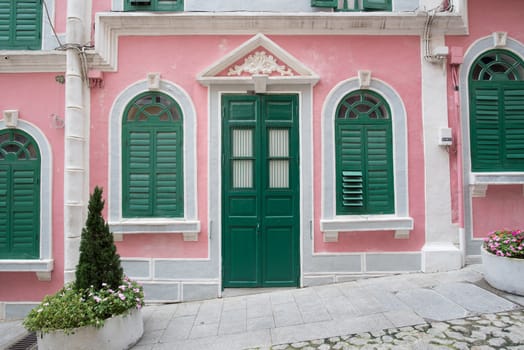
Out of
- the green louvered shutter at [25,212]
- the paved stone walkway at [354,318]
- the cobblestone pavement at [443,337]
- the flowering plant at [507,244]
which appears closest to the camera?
the cobblestone pavement at [443,337]

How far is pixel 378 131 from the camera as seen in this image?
5.56 m

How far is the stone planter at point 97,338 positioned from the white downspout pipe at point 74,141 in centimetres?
167

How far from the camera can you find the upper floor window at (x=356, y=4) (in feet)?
18.2

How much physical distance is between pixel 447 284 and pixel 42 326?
18.7ft

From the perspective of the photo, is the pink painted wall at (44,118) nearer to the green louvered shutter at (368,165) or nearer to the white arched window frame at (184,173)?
the white arched window frame at (184,173)

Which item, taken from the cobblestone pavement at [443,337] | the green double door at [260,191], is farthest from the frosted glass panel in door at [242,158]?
the cobblestone pavement at [443,337]

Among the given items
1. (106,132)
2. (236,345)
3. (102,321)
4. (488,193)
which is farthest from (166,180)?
(488,193)

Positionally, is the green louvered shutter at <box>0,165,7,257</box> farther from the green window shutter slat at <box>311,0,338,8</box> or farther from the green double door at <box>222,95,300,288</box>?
the green window shutter slat at <box>311,0,338,8</box>

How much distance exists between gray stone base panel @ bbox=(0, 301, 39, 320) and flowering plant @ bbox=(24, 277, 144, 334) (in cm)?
199

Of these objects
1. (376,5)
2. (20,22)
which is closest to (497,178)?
(376,5)

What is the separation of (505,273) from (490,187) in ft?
5.47

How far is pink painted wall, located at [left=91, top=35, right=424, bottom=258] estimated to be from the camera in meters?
5.42

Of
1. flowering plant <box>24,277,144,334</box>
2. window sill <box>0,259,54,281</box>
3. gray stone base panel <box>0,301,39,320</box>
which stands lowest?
gray stone base panel <box>0,301,39,320</box>

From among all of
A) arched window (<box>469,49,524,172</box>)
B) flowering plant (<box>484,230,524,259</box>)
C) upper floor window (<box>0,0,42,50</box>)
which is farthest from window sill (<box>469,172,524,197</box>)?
upper floor window (<box>0,0,42,50</box>)
